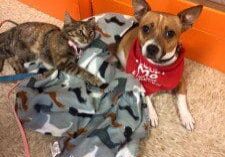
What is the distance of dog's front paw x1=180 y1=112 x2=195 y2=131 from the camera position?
1529 millimetres

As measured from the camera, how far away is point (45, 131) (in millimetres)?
1450

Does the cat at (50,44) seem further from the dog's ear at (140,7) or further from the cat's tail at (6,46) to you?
the dog's ear at (140,7)

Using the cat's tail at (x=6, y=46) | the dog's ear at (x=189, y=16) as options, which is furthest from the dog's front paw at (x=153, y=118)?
the cat's tail at (x=6, y=46)

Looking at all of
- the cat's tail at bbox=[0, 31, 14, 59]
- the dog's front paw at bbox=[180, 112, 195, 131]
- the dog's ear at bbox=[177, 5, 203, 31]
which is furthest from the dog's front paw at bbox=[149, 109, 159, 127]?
the cat's tail at bbox=[0, 31, 14, 59]

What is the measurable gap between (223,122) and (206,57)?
0.34 meters

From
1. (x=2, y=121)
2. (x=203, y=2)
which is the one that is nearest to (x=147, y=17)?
(x=203, y=2)

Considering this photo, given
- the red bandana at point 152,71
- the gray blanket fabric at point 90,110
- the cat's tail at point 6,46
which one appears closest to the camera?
the gray blanket fabric at point 90,110

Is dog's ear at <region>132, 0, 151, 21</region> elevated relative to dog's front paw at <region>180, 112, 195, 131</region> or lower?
elevated

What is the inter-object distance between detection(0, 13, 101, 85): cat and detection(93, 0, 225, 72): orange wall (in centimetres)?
30

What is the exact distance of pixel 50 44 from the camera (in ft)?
5.44

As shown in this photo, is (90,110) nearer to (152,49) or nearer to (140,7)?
(152,49)

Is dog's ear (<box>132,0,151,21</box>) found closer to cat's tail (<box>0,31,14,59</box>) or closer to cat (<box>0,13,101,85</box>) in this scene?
cat (<box>0,13,101,85</box>)

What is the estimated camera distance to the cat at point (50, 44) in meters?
1.60

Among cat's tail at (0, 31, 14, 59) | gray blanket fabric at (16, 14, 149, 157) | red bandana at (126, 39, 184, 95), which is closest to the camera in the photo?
gray blanket fabric at (16, 14, 149, 157)
